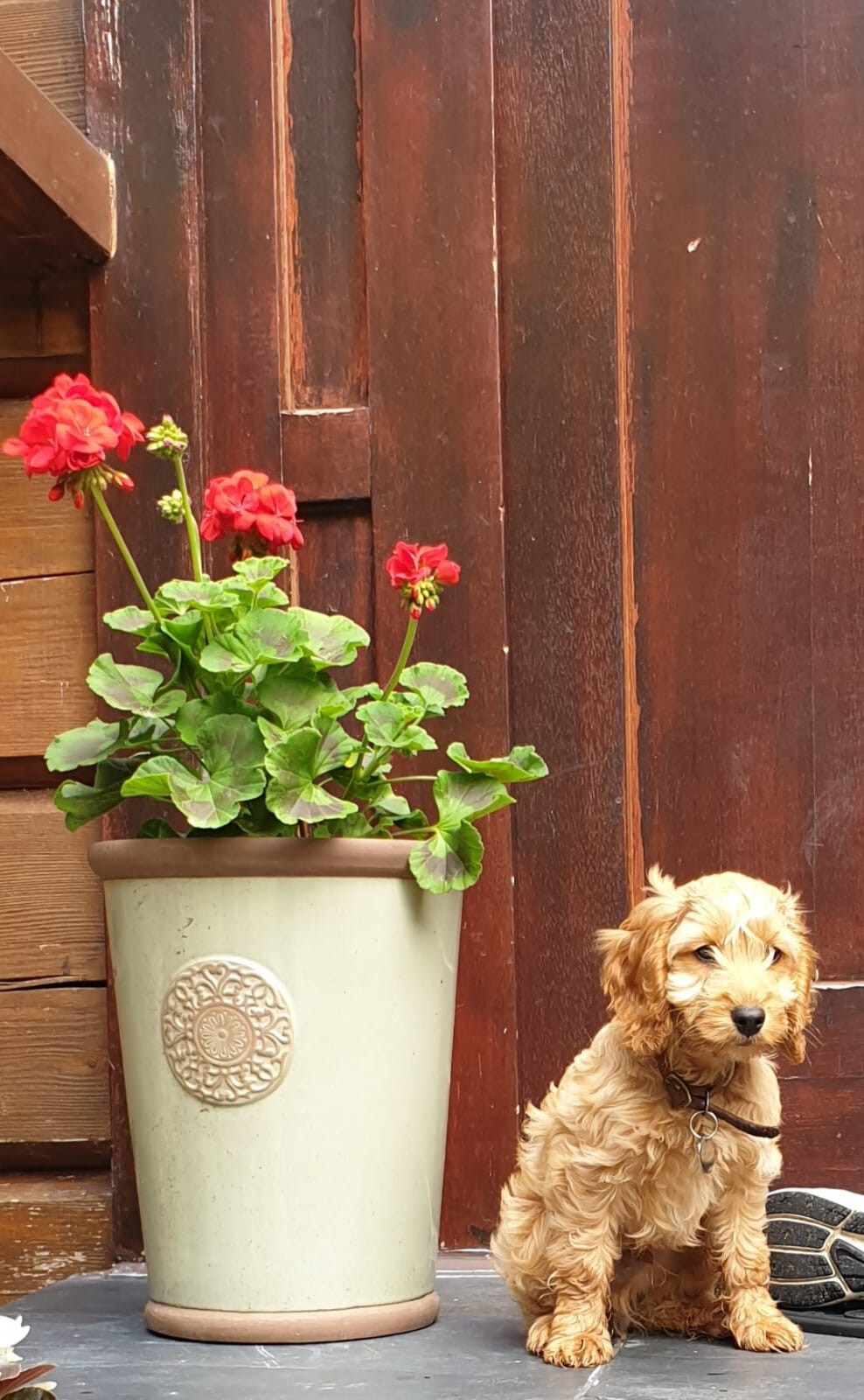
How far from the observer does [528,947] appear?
294cm

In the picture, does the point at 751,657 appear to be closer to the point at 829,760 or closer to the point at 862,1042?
the point at 829,760

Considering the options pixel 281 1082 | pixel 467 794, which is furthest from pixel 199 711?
pixel 281 1082

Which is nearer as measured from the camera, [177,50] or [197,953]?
[197,953]

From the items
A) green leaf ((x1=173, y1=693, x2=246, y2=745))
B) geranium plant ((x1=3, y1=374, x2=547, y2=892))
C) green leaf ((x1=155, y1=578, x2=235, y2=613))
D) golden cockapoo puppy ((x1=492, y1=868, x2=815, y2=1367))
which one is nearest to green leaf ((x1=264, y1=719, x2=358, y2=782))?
geranium plant ((x1=3, y1=374, x2=547, y2=892))

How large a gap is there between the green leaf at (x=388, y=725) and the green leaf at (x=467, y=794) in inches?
2.7

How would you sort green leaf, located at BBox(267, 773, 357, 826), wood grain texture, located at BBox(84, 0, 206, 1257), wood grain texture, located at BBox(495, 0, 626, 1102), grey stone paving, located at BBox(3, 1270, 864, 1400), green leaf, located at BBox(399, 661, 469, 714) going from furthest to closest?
wood grain texture, located at BBox(84, 0, 206, 1257), wood grain texture, located at BBox(495, 0, 626, 1102), green leaf, located at BBox(399, 661, 469, 714), green leaf, located at BBox(267, 773, 357, 826), grey stone paving, located at BBox(3, 1270, 864, 1400)

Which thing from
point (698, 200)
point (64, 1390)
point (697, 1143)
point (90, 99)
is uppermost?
point (90, 99)

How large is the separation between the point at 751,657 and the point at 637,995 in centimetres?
88

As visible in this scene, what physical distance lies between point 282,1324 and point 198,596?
1.00 m

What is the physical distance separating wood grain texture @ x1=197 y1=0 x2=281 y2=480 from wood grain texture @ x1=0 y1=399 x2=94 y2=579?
28cm

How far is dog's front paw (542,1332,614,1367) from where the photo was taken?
2.22 metres

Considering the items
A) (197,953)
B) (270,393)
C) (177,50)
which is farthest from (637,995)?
(177,50)

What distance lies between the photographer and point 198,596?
Answer: 7.93ft

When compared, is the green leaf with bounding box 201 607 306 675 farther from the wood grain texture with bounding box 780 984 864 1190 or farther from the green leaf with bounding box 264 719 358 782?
the wood grain texture with bounding box 780 984 864 1190
